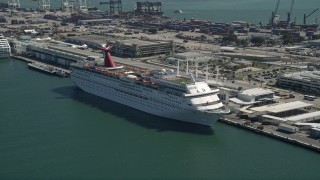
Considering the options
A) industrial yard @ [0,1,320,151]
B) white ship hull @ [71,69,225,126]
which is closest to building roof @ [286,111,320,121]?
industrial yard @ [0,1,320,151]

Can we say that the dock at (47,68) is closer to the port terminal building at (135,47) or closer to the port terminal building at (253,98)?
the port terminal building at (135,47)

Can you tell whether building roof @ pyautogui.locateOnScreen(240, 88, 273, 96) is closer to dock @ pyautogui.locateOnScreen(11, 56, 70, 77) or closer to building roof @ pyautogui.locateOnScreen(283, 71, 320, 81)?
building roof @ pyautogui.locateOnScreen(283, 71, 320, 81)

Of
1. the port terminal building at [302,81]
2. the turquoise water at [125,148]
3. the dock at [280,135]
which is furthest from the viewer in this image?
the port terminal building at [302,81]

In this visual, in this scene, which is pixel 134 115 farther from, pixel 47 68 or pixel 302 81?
pixel 47 68

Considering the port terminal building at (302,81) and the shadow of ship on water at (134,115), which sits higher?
the port terminal building at (302,81)

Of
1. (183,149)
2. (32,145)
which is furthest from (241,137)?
(32,145)

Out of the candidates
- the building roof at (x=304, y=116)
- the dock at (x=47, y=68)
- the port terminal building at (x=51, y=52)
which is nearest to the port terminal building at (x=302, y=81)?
the building roof at (x=304, y=116)

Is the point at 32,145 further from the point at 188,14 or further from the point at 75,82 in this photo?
the point at 188,14
